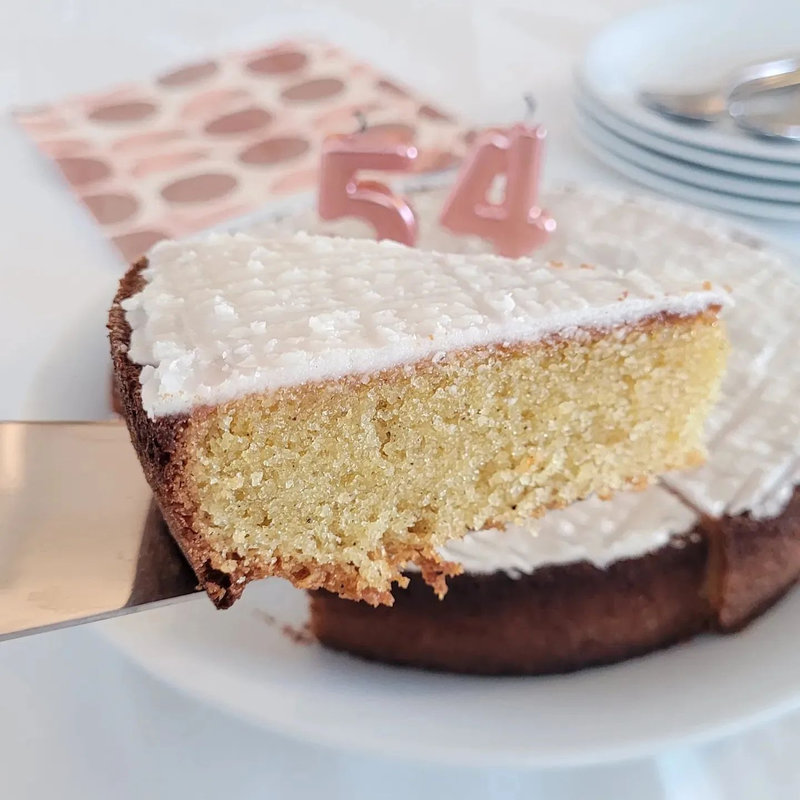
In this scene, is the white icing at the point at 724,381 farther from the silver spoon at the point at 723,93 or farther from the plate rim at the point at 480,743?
the silver spoon at the point at 723,93

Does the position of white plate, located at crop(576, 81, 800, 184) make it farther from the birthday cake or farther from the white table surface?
the birthday cake

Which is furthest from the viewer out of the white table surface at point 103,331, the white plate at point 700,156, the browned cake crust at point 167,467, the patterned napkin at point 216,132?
the patterned napkin at point 216,132

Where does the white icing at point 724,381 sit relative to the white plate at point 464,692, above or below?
above

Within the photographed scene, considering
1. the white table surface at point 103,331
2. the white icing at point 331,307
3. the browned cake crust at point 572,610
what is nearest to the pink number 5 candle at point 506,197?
the white icing at point 331,307

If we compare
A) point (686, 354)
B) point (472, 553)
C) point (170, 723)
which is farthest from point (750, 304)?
point (170, 723)

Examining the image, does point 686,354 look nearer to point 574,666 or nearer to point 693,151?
point 574,666

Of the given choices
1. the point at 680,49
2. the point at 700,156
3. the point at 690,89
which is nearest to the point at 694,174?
the point at 700,156
